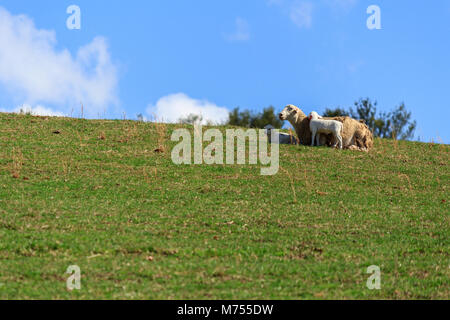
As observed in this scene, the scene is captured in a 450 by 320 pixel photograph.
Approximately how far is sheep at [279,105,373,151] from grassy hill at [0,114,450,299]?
1.50 meters

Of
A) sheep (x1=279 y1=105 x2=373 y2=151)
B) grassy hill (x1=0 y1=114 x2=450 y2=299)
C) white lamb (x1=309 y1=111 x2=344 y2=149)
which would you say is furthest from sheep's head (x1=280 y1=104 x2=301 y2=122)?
grassy hill (x1=0 y1=114 x2=450 y2=299)

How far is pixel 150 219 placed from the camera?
15.3 meters

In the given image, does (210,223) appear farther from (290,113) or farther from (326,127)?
(290,113)

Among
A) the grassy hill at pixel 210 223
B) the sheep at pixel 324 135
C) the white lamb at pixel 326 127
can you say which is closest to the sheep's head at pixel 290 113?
the sheep at pixel 324 135

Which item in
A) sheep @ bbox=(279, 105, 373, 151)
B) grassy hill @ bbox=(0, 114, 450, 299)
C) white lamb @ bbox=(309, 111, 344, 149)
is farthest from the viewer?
sheep @ bbox=(279, 105, 373, 151)

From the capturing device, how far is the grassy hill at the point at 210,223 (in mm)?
11078

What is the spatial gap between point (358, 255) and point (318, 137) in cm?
1490

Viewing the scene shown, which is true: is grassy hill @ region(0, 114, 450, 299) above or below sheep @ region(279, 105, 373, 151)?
below

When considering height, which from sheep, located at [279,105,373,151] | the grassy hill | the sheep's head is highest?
the sheep's head

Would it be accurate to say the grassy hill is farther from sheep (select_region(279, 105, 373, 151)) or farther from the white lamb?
sheep (select_region(279, 105, 373, 151))

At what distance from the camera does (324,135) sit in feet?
91.6

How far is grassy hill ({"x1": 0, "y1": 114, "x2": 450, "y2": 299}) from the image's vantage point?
1108 cm

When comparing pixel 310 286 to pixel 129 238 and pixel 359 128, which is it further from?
pixel 359 128
